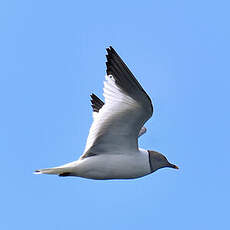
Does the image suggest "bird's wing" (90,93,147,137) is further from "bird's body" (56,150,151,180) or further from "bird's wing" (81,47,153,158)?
"bird's body" (56,150,151,180)

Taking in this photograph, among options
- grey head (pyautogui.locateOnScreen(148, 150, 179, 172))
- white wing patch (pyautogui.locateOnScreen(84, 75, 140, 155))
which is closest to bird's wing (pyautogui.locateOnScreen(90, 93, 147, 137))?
grey head (pyautogui.locateOnScreen(148, 150, 179, 172))

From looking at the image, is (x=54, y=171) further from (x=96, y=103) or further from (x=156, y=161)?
(x=96, y=103)

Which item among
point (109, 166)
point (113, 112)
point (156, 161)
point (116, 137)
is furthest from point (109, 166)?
point (156, 161)

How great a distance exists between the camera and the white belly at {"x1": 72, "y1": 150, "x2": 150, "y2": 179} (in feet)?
36.1

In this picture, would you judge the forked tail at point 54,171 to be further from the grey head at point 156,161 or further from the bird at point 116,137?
the grey head at point 156,161

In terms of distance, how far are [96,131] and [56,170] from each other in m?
1.06

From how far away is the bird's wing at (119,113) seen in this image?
10414 mm

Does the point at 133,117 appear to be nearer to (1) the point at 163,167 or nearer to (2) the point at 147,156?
(2) the point at 147,156

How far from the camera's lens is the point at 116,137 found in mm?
11039

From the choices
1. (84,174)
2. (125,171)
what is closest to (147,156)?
(125,171)

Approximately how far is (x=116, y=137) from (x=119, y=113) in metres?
0.52

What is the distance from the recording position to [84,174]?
1104 centimetres

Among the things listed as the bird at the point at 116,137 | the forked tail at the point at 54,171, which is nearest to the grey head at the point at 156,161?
the bird at the point at 116,137

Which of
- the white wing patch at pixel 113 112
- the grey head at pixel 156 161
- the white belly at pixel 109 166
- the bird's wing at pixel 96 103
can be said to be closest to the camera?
the white wing patch at pixel 113 112
